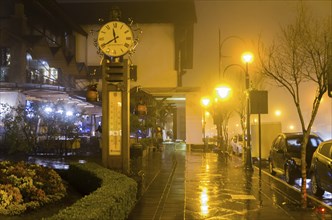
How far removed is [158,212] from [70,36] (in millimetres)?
27905

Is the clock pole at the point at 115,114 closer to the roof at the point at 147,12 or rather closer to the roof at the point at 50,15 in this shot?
the roof at the point at 50,15

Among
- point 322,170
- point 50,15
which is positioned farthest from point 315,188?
point 50,15

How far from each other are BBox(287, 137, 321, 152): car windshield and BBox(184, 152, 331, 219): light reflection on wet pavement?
1.43m

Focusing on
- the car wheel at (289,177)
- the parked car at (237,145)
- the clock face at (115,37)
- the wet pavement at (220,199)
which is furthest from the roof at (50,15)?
the car wheel at (289,177)

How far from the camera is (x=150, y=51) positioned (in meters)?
36.6

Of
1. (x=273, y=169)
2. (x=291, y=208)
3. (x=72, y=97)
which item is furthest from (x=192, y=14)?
(x=291, y=208)

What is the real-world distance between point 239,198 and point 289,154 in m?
5.71

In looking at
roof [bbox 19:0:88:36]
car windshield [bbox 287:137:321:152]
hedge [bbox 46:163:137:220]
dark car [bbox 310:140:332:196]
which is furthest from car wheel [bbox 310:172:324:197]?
roof [bbox 19:0:88:36]

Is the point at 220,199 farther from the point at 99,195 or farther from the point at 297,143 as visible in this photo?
the point at 297,143

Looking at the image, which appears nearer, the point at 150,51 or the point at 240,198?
the point at 240,198

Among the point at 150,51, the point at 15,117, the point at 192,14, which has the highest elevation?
the point at 192,14

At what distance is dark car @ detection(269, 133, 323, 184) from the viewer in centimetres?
1616

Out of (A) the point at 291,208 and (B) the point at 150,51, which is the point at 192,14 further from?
(A) the point at 291,208

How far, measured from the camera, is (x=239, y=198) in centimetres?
1222
